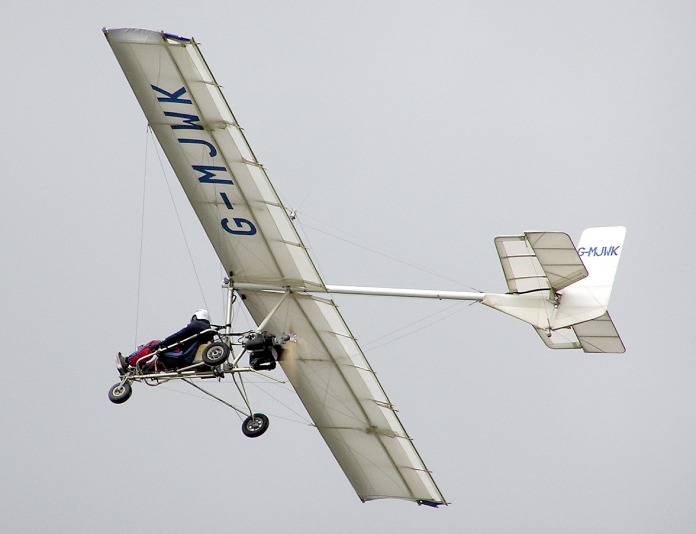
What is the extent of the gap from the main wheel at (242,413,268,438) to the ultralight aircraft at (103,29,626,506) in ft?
0.08

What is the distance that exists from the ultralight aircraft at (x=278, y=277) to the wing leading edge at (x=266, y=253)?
0.08ft

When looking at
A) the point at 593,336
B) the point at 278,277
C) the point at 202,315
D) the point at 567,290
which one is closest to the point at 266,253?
the point at 278,277

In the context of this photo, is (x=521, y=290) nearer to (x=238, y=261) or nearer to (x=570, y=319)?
(x=570, y=319)

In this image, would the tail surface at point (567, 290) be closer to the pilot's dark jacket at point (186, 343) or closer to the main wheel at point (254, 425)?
the main wheel at point (254, 425)

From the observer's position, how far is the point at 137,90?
33938 mm

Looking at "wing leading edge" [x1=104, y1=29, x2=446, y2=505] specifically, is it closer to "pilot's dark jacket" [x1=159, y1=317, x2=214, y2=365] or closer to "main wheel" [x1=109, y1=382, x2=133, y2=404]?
"pilot's dark jacket" [x1=159, y1=317, x2=214, y2=365]

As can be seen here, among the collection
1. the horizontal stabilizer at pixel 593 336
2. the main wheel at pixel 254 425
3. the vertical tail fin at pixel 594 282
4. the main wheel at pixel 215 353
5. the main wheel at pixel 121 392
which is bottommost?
the main wheel at pixel 121 392

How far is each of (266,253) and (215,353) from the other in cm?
277

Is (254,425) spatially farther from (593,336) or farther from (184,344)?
(593,336)

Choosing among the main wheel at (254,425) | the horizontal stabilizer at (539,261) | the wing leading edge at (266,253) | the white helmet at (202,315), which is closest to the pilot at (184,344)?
the white helmet at (202,315)

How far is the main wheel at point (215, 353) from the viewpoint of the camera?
3541cm

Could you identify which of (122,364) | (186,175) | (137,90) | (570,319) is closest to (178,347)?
(122,364)

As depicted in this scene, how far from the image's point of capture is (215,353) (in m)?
35.5

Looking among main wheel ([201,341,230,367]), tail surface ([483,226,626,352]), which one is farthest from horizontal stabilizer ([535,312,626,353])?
main wheel ([201,341,230,367])
